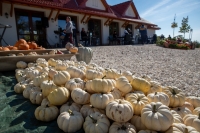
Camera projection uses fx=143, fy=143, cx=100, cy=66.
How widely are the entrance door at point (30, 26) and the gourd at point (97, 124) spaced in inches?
382

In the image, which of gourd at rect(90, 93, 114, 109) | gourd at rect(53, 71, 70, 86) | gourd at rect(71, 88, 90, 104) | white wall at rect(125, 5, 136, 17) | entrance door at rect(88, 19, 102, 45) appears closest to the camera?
gourd at rect(90, 93, 114, 109)

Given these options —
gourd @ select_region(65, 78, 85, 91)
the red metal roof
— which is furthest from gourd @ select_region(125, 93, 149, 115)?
the red metal roof

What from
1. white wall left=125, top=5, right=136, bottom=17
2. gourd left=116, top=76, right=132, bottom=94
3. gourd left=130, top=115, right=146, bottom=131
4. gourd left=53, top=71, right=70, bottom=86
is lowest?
gourd left=130, top=115, right=146, bottom=131

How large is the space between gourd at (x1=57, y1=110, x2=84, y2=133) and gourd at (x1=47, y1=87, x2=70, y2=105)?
254 millimetres

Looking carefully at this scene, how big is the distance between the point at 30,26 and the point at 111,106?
34.1 feet

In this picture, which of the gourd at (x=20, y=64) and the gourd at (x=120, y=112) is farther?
the gourd at (x=20, y=64)

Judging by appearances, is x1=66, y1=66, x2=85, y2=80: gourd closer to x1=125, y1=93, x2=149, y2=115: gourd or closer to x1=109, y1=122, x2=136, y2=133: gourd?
x1=125, y1=93, x2=149, y2=115: gourd

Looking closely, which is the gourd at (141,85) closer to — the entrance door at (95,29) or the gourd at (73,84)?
the gourd at (73,84)

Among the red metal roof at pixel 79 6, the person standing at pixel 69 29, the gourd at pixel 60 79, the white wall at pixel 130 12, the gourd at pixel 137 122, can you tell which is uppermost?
the white wall at pixel 130 12

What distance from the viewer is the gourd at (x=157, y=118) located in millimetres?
1221

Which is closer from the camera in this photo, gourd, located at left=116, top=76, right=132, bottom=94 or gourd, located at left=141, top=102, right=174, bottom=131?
gourd, located at left=141, top=102, right=174, bottom=131

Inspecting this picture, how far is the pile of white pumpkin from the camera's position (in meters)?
1.28

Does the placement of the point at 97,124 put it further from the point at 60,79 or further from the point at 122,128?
the point at 60,79

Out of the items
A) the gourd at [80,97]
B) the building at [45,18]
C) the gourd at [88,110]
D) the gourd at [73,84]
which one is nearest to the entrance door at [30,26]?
the building at [45,18]
